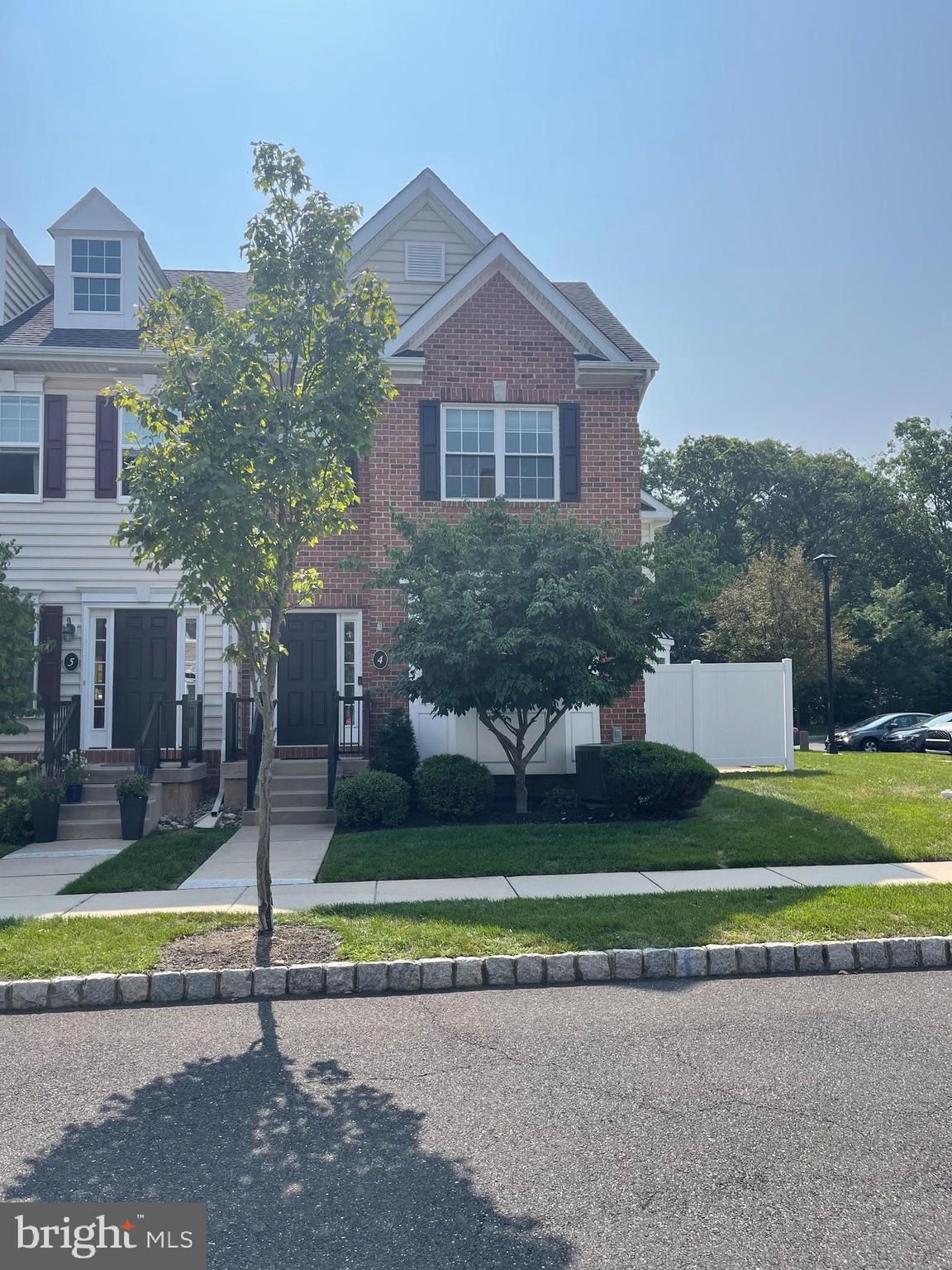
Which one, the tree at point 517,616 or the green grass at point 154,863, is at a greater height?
the tree at point 517,616

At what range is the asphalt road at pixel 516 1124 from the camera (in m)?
3.41

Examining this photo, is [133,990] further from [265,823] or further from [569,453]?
[569,453]

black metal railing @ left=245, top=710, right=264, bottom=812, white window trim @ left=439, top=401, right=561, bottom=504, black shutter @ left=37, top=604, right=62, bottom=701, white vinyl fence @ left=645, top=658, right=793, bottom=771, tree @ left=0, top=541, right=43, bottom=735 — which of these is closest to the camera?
tree @ left=0, top=541, right=43, bottom=735

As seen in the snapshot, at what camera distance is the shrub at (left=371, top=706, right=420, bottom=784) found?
540 inches

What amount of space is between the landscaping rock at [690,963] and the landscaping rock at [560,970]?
2.34ft

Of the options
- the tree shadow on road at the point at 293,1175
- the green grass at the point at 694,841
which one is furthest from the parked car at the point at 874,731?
the tree shadow on road at the point at 293,1175

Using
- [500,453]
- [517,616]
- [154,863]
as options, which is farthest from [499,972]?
[500,453]

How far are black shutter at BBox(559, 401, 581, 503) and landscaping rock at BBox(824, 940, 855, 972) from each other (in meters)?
9.56

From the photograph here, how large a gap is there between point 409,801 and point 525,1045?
7694 mm

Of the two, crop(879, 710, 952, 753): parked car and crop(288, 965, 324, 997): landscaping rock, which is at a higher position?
crop(879, 710, 952, 753): parked car

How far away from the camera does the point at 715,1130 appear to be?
4.20 metres

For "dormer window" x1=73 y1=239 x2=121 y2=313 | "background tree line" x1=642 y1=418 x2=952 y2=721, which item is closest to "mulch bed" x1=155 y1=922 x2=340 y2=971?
"dormer window" x1=73 y1=239 x2=121 y2=313

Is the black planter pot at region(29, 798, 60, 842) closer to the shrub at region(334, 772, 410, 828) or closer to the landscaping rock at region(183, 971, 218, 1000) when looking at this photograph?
the shrub at region(334, 772, 410, 828)

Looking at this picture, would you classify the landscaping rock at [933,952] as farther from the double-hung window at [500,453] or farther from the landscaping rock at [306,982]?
the double-hung window at [500,453]
